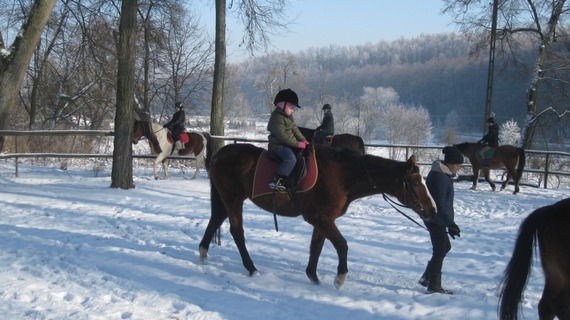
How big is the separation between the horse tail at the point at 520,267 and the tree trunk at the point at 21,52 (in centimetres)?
956

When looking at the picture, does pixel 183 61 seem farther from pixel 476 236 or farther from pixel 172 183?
pixel 476 236

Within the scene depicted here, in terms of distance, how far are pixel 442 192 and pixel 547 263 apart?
5.95 feet

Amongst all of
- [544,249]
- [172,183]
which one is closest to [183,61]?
[172,183]

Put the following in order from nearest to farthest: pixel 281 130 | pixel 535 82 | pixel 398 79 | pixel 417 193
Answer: pixel 417 193, pixel 281 130, pixel 535 82, pixel 398 79

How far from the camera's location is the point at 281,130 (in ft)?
19.9

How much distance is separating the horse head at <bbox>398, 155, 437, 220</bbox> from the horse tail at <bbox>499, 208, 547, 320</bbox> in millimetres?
1218

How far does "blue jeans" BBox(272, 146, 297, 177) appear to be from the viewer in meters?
5.96

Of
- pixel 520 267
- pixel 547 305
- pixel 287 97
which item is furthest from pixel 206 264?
pixel 547 305

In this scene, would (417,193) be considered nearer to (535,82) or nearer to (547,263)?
(547,263)

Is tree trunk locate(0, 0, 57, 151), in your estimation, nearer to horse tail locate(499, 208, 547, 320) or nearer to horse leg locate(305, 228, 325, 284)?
horse leg locate(305, 228, 325, 284)

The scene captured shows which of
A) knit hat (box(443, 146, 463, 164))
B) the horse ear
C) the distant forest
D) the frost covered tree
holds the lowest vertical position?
the horse ear

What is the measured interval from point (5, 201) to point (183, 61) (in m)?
21.8

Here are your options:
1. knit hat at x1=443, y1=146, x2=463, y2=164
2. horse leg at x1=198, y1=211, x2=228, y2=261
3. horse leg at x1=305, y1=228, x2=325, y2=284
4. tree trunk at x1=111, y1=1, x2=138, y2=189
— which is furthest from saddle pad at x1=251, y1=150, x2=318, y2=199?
tree trunk at x1=111, y1=1, x2=138, y2=189

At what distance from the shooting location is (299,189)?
602 centimetres
